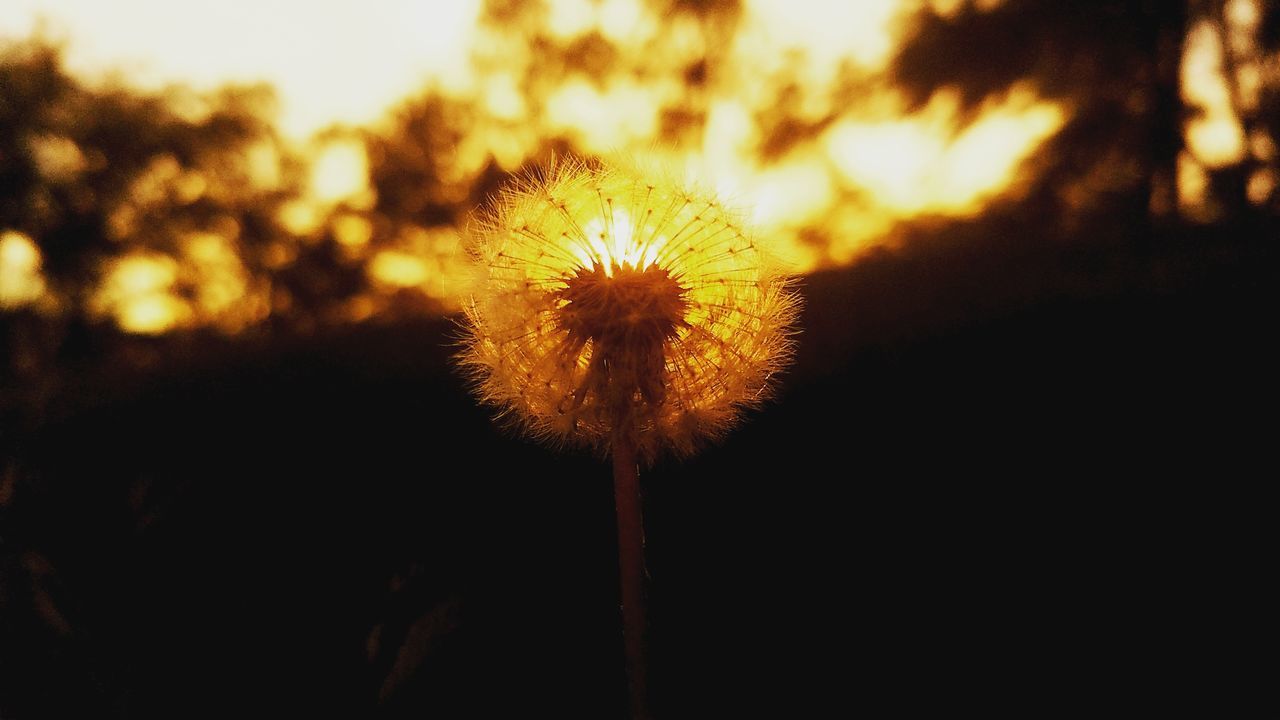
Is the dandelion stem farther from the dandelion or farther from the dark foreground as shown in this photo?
the dark foreground

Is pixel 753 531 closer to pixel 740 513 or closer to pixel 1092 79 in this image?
pixel 740 513

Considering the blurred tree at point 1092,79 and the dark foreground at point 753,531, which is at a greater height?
the blurred tree at point 1092,79

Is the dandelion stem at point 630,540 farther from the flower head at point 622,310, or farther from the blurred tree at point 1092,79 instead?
the blurred tree at point 1092,79

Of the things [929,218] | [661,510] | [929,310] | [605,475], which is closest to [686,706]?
[661,510]

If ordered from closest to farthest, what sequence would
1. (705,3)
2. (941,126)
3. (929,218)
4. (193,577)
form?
(193,577)
(929,218)
(941,126)
(705,3)

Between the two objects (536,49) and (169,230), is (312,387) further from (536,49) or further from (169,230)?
(169,230)

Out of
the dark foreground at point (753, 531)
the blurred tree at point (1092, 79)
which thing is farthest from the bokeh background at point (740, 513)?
the blurred tree at point (1092, 79)

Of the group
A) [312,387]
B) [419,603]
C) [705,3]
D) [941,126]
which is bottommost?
[419,603]
